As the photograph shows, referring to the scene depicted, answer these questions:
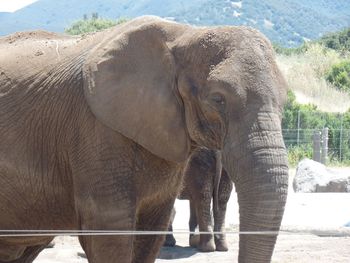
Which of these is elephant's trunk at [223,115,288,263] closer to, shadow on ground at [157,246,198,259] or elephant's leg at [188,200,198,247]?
shadow on ground at [157,246,198,259]

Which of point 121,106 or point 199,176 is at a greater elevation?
point 121,106

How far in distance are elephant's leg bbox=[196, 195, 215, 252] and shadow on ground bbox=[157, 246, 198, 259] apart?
147 mm

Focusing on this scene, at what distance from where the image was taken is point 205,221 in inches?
437

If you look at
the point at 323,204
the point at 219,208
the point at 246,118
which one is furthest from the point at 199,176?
the point at 246,118

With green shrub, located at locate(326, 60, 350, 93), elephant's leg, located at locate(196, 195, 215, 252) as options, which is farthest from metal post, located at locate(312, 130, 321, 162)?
green shrub, located at locate(326, 60, 350, 93)

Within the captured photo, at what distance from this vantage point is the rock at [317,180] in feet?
60.4

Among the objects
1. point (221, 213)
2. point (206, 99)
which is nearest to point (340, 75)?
point (221, 213)

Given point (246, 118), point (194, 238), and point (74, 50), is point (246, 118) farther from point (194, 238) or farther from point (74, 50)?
point (194, 238)

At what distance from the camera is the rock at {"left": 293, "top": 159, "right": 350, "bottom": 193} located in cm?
1842

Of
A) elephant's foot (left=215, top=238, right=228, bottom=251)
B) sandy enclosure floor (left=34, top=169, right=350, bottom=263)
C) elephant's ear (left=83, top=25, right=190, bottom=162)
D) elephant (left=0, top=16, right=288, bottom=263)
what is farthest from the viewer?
elephant's foot (left=215, top=238, right=228, bottom=251)

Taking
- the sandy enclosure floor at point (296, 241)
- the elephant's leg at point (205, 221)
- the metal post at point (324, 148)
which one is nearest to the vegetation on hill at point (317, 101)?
the metal post at point (324, 148)

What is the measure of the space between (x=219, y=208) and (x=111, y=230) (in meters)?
5.57

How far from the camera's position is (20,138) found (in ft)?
21.5

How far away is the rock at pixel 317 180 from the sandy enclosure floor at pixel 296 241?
8.19 feet
